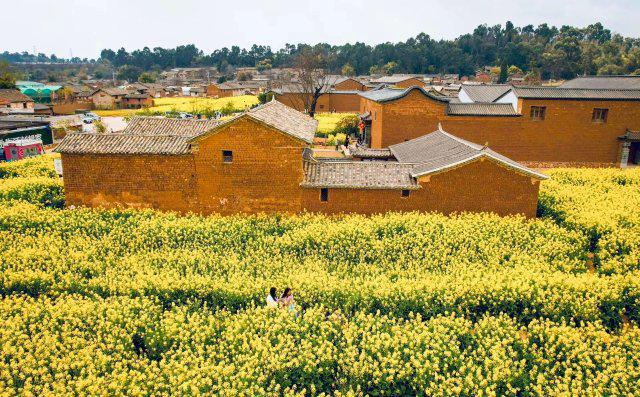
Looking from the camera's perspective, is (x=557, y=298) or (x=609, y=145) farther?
(x=609, y=145)

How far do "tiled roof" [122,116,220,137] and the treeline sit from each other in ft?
188

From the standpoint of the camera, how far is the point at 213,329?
459 inches

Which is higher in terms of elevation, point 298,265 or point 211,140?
point 211,140

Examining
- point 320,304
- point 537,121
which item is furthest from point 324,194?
point 537,121

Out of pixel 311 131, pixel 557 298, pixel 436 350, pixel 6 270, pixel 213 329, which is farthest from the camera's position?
pixel 311 131

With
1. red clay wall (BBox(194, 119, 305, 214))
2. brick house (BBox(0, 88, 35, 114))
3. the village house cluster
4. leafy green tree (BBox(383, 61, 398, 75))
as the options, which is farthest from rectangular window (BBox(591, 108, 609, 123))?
leafy green tree (BBox(383, 61, 398, 75))

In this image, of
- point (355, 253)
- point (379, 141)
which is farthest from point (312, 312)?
point (379, 141)

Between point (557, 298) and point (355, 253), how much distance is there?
6.49 meters

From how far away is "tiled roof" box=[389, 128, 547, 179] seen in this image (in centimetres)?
1967

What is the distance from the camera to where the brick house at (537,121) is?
33656 mm

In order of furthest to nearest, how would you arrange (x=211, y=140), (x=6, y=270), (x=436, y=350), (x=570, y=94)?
1. (x=570, y=94)
2. (x=211, y=140)
3. (x=6, y=270)
4. (x=436, y=350)

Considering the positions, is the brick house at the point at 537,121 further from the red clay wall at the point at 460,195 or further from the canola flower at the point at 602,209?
the red clay wall at the point at 460,195

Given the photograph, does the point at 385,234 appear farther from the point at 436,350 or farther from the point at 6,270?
the point at 6,270

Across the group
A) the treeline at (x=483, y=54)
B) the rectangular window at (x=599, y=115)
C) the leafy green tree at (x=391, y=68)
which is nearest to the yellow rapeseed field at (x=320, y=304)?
the rectangular window at (x=599, y=115)
